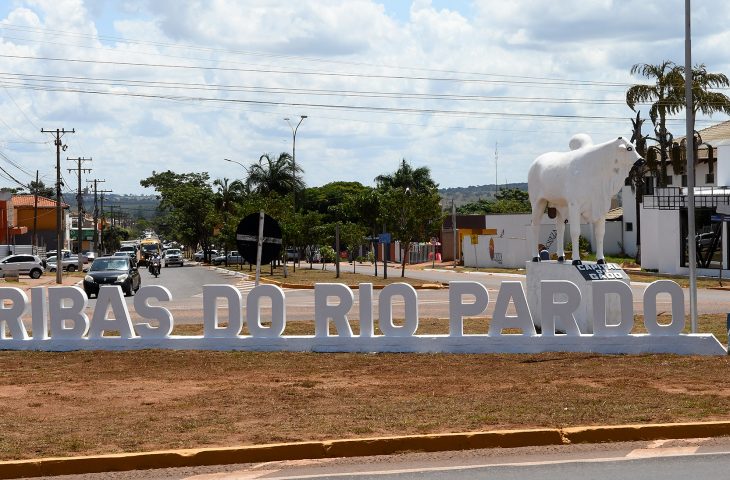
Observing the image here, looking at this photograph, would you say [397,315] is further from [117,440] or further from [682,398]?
[117,440]

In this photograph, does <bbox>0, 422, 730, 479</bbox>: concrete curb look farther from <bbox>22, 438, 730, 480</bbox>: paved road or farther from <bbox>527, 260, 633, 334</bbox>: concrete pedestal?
<bbox>527, 260, 633, 334</bbox>: concrete pedestal

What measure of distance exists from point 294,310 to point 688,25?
13.0m

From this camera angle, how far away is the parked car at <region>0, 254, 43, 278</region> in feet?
207

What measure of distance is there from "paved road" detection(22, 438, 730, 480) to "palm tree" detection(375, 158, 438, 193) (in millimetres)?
88416

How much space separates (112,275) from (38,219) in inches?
3637

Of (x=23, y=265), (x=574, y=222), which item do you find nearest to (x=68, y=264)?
(x=23, y=265)

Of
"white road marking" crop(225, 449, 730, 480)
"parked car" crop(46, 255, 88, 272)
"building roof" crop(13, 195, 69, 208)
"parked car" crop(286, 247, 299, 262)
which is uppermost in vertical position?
"building roof" crop(13, 195, 69, 208)

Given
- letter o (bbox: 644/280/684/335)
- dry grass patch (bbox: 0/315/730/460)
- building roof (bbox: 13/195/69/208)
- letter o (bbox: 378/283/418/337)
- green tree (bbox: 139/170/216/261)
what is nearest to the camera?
dry grass patch (bbox: 0/315/730/460)

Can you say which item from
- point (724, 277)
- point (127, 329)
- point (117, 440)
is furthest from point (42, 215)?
point (117, 440)

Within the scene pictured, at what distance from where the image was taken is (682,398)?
13.0 metres

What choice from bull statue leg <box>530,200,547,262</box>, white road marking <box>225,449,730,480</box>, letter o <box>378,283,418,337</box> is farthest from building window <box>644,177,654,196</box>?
white road marking <box>225,449,730,480</box>

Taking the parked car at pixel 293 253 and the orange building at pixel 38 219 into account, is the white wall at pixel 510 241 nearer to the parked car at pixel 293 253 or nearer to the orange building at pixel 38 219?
the parked car at pixel 293 253

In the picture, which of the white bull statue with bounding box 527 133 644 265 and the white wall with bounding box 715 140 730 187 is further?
the white wall with bounding box 715 140 730 187

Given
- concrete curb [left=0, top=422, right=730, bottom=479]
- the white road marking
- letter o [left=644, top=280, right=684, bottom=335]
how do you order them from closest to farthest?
the white road marking → concrete curb [left=0, top=422, right=730, bottom=479] → letter o [left=644, top=280, right=684, bottom=335]
